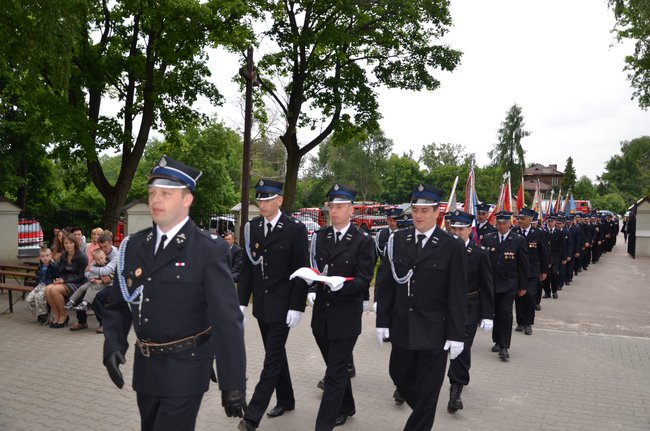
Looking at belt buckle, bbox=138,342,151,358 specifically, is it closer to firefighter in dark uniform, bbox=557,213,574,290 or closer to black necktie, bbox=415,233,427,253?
black necktie, bbox=415,233,427,253

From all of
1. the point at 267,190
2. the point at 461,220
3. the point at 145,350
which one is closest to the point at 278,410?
the point at 267,190

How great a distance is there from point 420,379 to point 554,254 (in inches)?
451

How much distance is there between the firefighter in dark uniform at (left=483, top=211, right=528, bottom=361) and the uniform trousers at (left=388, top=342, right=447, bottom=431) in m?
3.74

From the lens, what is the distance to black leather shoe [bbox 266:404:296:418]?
5578mm

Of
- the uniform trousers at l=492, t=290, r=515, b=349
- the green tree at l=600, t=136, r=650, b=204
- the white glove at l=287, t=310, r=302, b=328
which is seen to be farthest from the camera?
the green tree at l=600, t=136, r=650, b=204

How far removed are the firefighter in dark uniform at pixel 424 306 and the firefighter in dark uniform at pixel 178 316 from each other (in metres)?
1.96

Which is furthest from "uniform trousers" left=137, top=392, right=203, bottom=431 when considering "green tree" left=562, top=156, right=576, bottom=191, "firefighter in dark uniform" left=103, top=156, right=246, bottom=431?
"green tree" left=562, top=156, right=576, bottom=191

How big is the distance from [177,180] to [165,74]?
18182 millimetres

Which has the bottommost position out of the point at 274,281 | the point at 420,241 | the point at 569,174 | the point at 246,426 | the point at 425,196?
the point at 246,426

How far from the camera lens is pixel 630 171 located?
11600cm

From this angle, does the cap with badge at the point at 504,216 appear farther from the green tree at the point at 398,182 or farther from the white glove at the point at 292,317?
the green tree at the point at 398,182

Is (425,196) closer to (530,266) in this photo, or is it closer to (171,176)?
(171,176)

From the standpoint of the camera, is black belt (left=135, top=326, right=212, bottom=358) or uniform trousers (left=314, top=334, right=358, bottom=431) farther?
uniform trousers (left=314, top=334, right=358, bottom=431)

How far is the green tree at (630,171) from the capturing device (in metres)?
112
